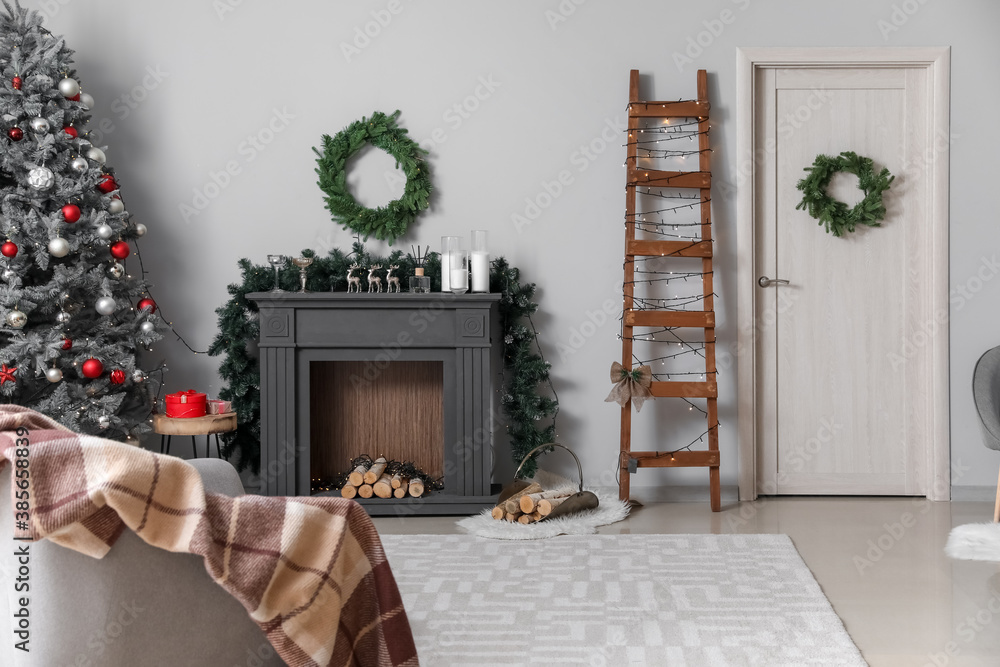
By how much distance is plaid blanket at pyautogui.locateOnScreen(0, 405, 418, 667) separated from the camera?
4.24ft

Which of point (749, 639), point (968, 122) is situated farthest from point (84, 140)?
point (968, 122)

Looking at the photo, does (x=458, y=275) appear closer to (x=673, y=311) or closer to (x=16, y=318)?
(x=673, y=311)

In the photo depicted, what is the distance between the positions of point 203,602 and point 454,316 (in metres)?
2.60

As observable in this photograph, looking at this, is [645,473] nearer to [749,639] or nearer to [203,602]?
[749,639]

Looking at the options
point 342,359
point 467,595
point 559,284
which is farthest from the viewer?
point 559,284

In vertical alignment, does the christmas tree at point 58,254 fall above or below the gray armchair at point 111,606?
above

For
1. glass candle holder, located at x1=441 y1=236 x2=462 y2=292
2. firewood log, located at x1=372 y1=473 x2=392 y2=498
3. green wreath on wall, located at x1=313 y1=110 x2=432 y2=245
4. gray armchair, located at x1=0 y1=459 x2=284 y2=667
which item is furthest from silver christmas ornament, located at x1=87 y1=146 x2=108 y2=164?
gray armchair, located at x1=0 y1=459 x2=284 y2=667

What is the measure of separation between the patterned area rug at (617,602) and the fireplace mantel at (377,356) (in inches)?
19.5

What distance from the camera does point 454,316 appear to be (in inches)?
155

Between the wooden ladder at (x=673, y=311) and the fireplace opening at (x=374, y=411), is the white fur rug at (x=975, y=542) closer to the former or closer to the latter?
the wooden ladder at (x=673, y=311)

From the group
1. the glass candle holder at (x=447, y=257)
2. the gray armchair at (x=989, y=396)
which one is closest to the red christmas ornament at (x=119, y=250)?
the glass candle holder at (x=447, y=257)

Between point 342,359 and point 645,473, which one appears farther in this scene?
point 645,473

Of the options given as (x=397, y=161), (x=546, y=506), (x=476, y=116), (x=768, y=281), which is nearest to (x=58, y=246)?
(x=397, y=161)

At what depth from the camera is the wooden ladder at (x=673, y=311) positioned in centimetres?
403
